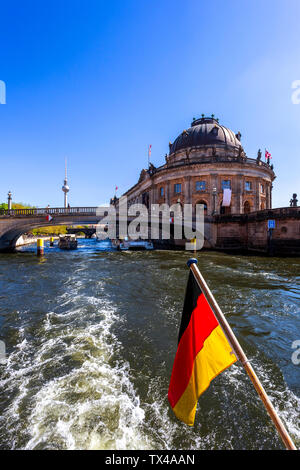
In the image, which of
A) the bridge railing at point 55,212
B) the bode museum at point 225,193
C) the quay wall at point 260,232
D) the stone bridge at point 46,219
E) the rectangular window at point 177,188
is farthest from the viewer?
the rectangular window at point 177,188

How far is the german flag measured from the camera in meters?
2.32

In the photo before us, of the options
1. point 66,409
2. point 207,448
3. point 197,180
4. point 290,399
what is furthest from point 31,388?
point 197,180

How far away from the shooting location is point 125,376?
14.3 ft

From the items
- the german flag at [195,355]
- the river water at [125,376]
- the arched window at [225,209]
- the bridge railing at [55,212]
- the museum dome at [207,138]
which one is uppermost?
the museum dome at [207,138]

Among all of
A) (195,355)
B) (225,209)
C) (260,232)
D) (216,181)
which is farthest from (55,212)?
(195,355)

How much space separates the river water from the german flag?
3.49 feet

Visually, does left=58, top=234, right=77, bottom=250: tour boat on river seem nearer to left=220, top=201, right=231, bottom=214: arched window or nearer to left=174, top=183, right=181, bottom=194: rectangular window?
left=174, top=183, right=181, bottom=194: rectangular window

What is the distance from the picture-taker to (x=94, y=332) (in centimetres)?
628

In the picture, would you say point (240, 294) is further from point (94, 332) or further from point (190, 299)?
point (190, 299)

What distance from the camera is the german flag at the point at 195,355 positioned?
232cm

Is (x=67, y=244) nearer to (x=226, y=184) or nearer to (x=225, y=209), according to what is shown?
(x=225, y=209)

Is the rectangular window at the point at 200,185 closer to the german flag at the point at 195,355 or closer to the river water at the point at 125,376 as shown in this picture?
the river water at the point at 125,376

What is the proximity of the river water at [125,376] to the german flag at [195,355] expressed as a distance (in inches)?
41.9

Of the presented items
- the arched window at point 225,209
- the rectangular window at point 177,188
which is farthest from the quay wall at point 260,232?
the rectangular window at point 177,188
